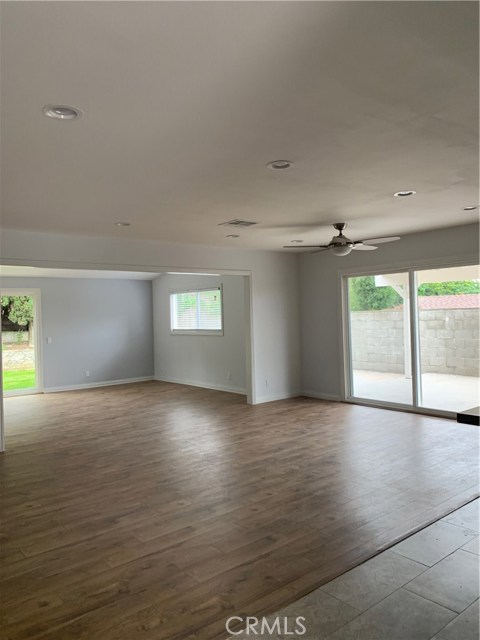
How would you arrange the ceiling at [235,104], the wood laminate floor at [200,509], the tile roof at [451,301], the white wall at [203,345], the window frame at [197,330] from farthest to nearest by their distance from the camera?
1. the window frame at [197,330]
2. the white wall at [203,345]
3. the tile roof at [451,301]
4. the wood laminate floor at [200,509]
5. the ceiling at [235,104]

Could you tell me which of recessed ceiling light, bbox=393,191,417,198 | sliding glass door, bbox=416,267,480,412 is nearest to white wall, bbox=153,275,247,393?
sliding glass door, bbox=416,267,480,412

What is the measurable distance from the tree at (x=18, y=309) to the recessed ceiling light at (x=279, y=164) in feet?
24.9

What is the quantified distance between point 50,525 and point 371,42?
3575 millimetres

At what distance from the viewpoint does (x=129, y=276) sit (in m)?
10.3

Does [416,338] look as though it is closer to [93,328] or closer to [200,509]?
[200,509]

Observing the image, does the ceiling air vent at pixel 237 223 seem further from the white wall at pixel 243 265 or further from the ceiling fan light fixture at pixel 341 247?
the white wall at pixel 243 265

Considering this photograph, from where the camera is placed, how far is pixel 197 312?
9.66 m

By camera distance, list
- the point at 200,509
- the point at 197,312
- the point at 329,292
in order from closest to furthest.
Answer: the point at 200,509, the point at 329,292, the point at 197,312

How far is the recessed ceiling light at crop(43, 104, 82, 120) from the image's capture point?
2261 mm

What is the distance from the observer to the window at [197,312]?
9.16m

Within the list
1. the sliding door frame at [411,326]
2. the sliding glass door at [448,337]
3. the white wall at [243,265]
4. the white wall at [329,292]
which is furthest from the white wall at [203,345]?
the sliding glass door at [448,337]

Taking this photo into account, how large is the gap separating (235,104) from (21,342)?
8433mm

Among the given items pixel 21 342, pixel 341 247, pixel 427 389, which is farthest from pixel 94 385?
pixel 427 389

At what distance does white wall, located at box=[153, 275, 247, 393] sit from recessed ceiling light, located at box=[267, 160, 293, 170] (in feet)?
15.1
